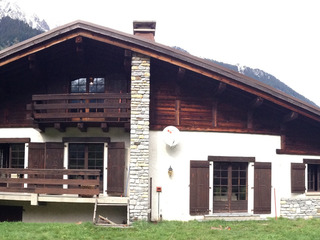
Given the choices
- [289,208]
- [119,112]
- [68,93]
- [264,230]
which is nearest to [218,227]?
[264,230]

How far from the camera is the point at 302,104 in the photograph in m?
12.6

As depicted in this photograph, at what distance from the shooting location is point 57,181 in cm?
1170

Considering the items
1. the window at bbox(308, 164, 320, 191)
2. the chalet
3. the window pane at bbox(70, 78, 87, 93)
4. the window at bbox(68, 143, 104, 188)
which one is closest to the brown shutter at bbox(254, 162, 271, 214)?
the chalet

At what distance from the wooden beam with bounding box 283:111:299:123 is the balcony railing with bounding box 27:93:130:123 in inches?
229

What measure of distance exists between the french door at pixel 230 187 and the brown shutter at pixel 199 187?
41 centimetres

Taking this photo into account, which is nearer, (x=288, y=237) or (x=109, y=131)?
(x=288, y=237)

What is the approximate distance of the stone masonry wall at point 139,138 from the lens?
37.2ft

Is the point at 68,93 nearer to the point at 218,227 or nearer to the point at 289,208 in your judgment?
the point at 218,227

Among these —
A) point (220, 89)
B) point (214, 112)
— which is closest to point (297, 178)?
point (214, 112)

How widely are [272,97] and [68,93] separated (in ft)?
24.1

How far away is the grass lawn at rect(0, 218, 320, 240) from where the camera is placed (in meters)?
9.39

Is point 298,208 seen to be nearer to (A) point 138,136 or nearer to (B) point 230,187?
(B) point 230,187

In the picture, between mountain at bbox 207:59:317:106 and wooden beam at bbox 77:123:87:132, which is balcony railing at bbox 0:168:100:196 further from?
mountain at bbox 207:59:317:106

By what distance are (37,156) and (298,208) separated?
955cm
